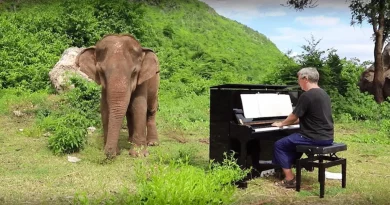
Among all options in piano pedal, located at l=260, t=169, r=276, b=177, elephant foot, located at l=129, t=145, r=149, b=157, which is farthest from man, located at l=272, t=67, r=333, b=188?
elephant foot, located at l=129, t=145, r=149, b=157

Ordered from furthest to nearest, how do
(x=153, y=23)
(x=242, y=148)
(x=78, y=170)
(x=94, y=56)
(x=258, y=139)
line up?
(x=153, y=23), (x=94, y=56), (x=78, y=170), (x=258, y=139), (x=242, y=148)

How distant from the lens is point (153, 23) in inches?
1150

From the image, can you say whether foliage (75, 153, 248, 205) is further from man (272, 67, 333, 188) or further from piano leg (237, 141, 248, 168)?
man (272, 67, 333, 188)

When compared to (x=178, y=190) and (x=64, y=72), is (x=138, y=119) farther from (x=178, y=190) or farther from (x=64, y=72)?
(x=64, y=72)

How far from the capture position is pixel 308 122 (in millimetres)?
7375

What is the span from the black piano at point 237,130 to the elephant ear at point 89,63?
9.71ft

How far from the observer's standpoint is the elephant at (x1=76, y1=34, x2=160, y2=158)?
9.19 metres

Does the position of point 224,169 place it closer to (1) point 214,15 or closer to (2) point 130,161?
(2) point 130,161

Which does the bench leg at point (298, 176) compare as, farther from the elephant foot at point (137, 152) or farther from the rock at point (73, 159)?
the rock at point (73, 159)

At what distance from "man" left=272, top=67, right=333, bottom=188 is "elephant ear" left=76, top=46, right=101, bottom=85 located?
3.96 metres

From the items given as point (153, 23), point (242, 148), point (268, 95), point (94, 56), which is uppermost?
point (153, 23)

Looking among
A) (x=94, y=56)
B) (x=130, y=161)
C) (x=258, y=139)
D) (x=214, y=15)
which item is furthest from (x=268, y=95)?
(x=214, y=15)

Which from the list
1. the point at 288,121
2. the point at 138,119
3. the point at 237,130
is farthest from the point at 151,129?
the point at 288,121

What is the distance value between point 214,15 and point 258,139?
1160 inches
